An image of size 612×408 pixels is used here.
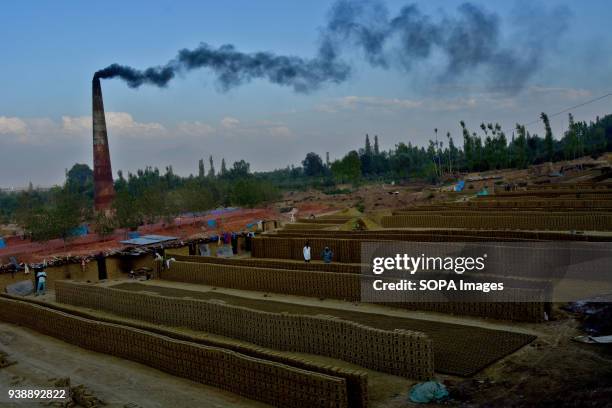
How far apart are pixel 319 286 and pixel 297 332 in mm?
4281

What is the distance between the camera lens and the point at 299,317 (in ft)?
30.6

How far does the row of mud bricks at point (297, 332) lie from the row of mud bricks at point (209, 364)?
5.45 ft

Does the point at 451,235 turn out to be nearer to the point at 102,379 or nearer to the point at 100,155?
the point at 102,379

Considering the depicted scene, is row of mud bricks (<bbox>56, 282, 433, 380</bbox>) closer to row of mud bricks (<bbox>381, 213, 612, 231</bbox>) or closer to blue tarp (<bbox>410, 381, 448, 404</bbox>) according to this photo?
blue tarp (<bbox>410, 381, 448, 404</bbox>)

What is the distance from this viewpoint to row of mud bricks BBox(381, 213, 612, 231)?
57.3 feet

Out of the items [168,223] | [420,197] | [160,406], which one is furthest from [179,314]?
[420,197]

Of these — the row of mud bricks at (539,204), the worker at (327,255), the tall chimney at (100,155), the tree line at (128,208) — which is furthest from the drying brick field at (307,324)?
the tall chimney at (100,155)

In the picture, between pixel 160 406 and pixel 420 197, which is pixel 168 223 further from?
pixel 160 406

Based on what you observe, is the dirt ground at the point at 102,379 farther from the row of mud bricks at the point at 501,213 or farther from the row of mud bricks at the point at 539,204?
the row of mud bricks at the point at 539,204

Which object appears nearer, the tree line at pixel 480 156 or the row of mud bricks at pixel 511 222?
the row of mud bricks at pixel 511 222

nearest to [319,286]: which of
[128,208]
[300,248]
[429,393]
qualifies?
[300,248]

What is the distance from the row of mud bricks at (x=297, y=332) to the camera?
7941mm

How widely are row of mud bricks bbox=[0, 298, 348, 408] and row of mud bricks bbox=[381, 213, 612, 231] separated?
1394 cm

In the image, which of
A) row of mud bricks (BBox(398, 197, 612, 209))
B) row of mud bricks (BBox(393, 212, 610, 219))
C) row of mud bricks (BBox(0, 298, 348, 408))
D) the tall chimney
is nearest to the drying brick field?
row of mud bricks (BBox(0, 298, 348, 408))
